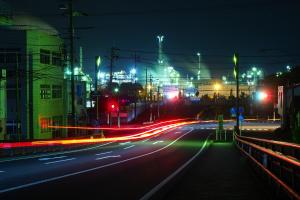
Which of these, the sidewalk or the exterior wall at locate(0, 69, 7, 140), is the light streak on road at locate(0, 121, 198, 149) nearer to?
the exterior wall at locate(0, 69, 7, 140)

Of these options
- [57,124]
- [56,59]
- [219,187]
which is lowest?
[57,124]

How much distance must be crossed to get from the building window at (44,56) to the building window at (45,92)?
9.98ft

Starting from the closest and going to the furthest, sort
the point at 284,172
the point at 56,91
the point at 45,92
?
the point at 284,172
the point at 45,92
the point at 56,91

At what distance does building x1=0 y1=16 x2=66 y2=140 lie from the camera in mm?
63000

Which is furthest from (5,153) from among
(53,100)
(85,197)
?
(53,100)

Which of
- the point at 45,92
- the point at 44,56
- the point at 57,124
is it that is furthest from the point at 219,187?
the point at 57,124

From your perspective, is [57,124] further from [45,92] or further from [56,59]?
[56,59]

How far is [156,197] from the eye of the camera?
42.3 ft

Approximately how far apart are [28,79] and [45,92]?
14.4ft

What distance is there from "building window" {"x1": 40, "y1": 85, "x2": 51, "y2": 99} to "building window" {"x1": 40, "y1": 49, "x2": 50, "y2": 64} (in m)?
3.04

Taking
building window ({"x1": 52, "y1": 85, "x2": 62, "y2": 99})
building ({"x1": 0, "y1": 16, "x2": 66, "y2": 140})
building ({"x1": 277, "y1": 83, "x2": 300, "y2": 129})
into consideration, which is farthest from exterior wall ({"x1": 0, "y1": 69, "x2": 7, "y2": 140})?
building ({"x1": 277, "y1": 83, "x2": 300, "y2": 129})

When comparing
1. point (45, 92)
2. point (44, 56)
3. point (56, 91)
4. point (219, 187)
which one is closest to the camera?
point (219, 187)

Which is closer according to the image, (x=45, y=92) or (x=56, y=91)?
(x=45, y=92)

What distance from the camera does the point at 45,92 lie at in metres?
67.2
